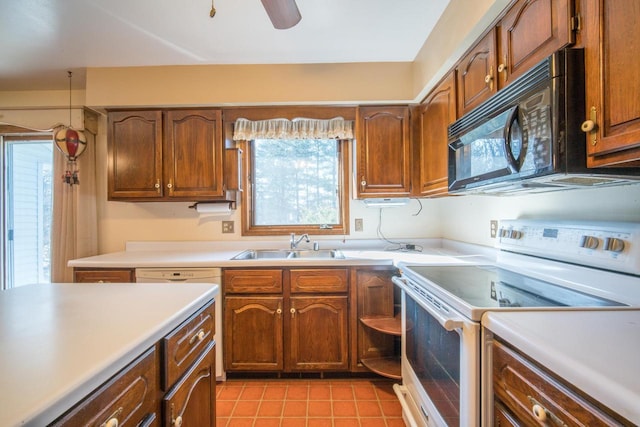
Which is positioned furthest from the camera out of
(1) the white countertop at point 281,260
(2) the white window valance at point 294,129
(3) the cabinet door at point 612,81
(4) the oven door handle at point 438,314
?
(2) the white window valance at point 294,129

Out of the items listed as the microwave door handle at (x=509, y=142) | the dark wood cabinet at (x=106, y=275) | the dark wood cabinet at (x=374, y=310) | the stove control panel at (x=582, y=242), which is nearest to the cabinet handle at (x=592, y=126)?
the microwave door handle at (x=509, y=142)

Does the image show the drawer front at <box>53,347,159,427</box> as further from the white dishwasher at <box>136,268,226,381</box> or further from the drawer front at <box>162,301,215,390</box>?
the white dishwasher at <box>136,268,226,381</box>

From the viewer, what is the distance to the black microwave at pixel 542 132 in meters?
0.85

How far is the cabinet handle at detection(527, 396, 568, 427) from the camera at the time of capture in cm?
62

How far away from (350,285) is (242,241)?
3.58 feet

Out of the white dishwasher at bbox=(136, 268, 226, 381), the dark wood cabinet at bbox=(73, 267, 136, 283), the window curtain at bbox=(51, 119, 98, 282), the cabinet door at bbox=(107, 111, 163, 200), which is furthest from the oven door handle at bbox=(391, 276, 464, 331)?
the window curtain at bbox=(51, 119, 98, 282)

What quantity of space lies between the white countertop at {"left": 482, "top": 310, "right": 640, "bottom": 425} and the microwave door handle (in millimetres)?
502

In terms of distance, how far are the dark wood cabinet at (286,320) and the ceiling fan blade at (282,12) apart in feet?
4.76

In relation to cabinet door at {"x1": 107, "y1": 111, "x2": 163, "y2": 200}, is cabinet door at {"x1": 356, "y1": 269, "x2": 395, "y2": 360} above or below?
below

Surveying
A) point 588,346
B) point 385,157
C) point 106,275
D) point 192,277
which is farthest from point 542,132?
point 106,275

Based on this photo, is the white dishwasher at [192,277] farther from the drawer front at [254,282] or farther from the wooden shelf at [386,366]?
the wooden shelf at [386,366]

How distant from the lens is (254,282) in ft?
6.45

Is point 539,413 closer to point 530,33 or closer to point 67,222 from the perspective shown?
point 530,33

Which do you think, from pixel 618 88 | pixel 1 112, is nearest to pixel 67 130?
pixel 1 112
